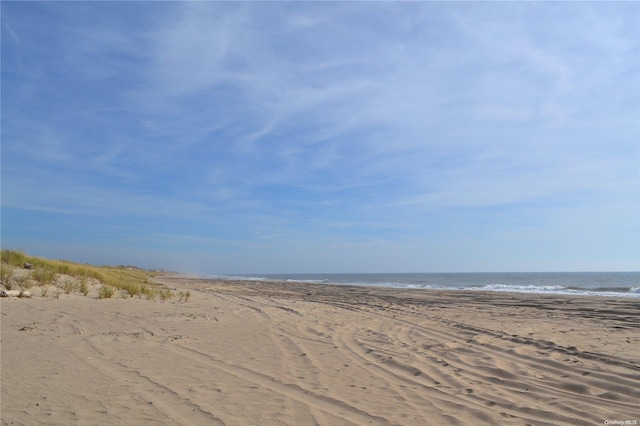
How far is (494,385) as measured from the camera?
18.7ft

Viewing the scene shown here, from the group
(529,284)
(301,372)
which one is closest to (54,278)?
(301,372)

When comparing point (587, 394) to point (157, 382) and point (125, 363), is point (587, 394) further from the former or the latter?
point (125, 363)

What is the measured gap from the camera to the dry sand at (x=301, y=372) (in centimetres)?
445

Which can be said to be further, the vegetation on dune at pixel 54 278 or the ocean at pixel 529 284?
the ocean at pixel 529 284

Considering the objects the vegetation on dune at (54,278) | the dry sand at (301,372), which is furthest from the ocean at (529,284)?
the vegetation on dune at (54,278)

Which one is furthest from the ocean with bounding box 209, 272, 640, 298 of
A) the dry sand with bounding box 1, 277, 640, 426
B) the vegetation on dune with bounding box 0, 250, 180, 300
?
the vegetation on dune with bounding box 0, 250, 180, 300

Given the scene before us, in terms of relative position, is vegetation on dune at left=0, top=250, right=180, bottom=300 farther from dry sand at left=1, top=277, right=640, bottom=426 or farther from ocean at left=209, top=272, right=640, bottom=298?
ocean at left=209, top=272, right=640, bottom=298

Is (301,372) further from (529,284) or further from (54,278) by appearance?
(529,284)

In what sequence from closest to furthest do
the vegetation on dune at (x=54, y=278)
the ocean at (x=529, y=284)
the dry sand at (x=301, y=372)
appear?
the dry sand at (x=301, y=372), the vegetation on dune at (x=54, y=278), the ocean at (x=529, y=284)

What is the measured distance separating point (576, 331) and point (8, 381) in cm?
1183

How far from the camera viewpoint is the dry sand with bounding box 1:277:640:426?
4.45m

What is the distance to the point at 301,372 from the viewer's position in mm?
6168

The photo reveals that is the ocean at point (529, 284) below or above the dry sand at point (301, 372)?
below

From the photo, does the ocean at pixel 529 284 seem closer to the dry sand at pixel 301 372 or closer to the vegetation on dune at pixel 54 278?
the dry sand at pixel 301 372
